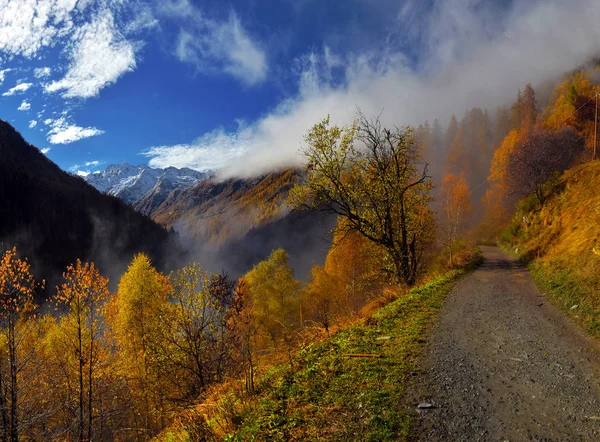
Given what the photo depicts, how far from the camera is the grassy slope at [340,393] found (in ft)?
16.2

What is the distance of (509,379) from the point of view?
6.34 meters

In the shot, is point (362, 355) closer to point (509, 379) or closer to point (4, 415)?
point (509, 379)

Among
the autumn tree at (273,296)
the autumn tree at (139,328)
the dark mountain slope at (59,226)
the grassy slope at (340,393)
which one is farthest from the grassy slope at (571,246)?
the dark mountain slope at (59,226)

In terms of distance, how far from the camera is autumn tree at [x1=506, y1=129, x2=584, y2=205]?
33969mm

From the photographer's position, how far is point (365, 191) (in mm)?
18703

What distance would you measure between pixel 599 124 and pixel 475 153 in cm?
6204

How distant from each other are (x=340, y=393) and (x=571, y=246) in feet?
57.3

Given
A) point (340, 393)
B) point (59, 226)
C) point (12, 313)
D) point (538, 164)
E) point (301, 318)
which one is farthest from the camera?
point (59, 226)

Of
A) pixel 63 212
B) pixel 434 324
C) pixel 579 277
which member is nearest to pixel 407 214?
pixel 579 277


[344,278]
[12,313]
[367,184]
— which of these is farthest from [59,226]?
[367,184]

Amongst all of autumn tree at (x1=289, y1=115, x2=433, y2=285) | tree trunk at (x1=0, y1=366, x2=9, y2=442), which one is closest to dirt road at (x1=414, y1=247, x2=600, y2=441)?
autumn tree at (x1=289, y1=115, x2=433, y2=285)

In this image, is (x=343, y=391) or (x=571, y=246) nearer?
(x=343, y=391)

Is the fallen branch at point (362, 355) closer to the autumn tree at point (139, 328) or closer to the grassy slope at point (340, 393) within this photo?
the grassy slope at point (340, 393)

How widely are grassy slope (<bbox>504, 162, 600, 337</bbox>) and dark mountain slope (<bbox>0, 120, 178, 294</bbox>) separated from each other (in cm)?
17556
